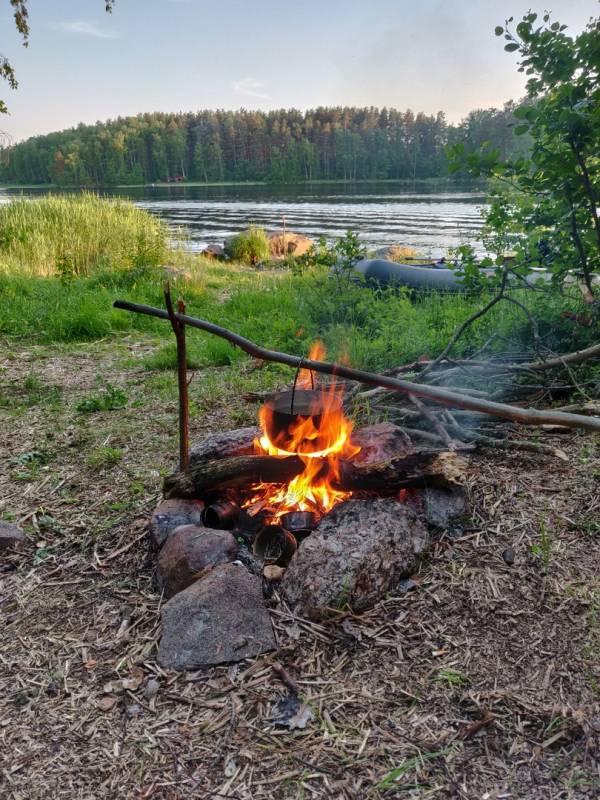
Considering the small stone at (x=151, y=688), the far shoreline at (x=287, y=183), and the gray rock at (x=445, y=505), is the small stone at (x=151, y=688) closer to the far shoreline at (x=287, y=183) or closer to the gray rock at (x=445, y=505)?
the gray rock at (x=445, y=505)

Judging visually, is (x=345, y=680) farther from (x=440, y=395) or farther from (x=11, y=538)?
(x=11, y=538)

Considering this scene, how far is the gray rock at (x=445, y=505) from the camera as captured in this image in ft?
9.99

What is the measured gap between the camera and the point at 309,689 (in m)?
2.21

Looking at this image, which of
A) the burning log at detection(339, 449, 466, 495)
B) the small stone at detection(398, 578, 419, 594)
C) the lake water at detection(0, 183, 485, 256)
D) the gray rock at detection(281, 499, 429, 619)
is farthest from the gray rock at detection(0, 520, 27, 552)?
the lake water at detection(0, 183, 485, 256)

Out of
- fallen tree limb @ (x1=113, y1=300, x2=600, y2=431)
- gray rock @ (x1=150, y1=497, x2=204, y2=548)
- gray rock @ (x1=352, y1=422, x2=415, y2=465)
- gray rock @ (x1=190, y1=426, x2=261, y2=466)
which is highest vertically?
fallen tree limb @ (x1=113, y1=300, x2=600, y2=431)

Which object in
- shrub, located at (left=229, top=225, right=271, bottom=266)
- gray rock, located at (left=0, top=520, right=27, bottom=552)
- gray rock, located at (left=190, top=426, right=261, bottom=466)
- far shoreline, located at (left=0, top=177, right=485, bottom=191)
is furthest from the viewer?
far shoreline, located at (left=0, top=177, right=485, bottom=191)

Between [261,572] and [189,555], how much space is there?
378 mm

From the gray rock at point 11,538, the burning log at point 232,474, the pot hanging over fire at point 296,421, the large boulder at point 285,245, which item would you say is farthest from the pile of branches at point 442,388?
the large boulder at point 285,245

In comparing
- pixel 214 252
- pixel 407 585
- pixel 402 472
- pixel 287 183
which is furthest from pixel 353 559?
pixel 287 183

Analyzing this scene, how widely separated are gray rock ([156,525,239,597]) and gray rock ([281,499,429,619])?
0.37 metres

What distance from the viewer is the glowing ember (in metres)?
3.08

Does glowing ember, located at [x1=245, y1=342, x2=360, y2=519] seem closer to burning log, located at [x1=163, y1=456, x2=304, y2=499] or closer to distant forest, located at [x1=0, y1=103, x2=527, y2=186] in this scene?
burning log, located at [x1=163, y1=456, x2=304, y2=499]

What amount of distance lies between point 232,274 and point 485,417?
39.5ft

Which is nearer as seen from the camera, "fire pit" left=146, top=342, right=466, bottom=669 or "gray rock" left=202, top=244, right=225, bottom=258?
"fire pit" left=146, top=342, right=466, bottom=669
